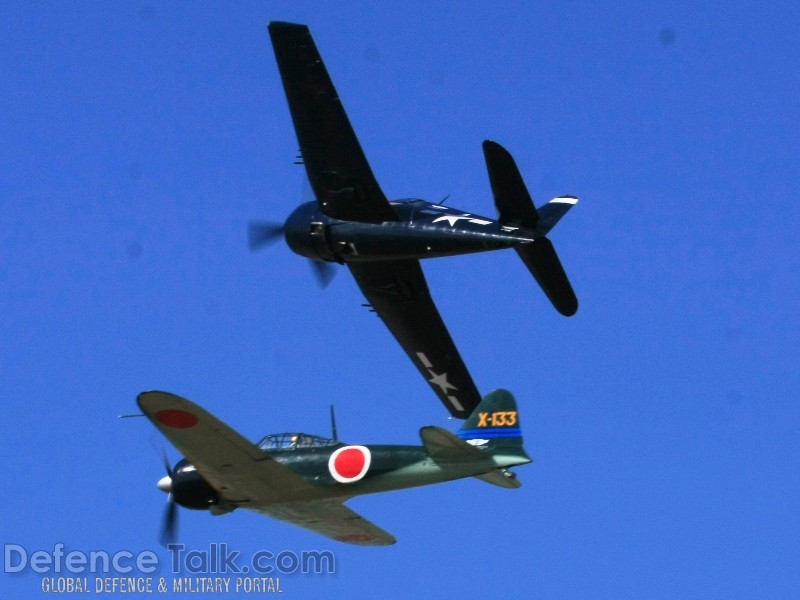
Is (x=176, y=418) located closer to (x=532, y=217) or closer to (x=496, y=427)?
(x=496, y=427)

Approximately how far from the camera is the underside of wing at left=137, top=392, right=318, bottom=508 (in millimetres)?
32156

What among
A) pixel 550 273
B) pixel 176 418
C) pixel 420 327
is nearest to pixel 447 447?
pixel 176 418

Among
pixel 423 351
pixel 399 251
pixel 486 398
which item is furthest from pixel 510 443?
pixel 423 351

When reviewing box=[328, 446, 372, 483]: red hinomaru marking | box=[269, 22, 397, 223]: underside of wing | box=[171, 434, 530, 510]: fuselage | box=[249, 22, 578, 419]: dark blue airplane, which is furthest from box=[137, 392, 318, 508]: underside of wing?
box=[269, 22, 397, 223]: underside of wing

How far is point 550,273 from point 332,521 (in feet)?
21.0

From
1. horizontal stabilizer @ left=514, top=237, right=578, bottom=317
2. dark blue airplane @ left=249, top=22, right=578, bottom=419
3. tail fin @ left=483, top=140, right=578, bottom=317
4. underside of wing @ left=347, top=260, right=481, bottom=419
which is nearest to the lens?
tail fin @ left=483, top=140, right=578, bottom=317

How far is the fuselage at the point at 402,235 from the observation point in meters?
36.5

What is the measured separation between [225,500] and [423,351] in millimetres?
9314

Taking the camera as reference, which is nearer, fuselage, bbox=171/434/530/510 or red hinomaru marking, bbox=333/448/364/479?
fuselage, bbox=171/434/530/510

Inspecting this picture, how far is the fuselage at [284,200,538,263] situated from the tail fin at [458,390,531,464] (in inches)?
135

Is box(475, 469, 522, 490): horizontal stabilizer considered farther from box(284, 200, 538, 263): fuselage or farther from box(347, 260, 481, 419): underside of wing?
box(347, 260, 481, 419): underside of wing

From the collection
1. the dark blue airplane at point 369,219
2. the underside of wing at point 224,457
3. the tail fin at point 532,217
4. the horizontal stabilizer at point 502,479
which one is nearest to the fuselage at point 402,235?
the dark blue airplane at point 369,219

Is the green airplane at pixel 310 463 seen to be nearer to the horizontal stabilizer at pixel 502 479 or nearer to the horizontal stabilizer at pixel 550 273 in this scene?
the horizontal stabilizer at pixel 502 479

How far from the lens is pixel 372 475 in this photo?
3381 cm
